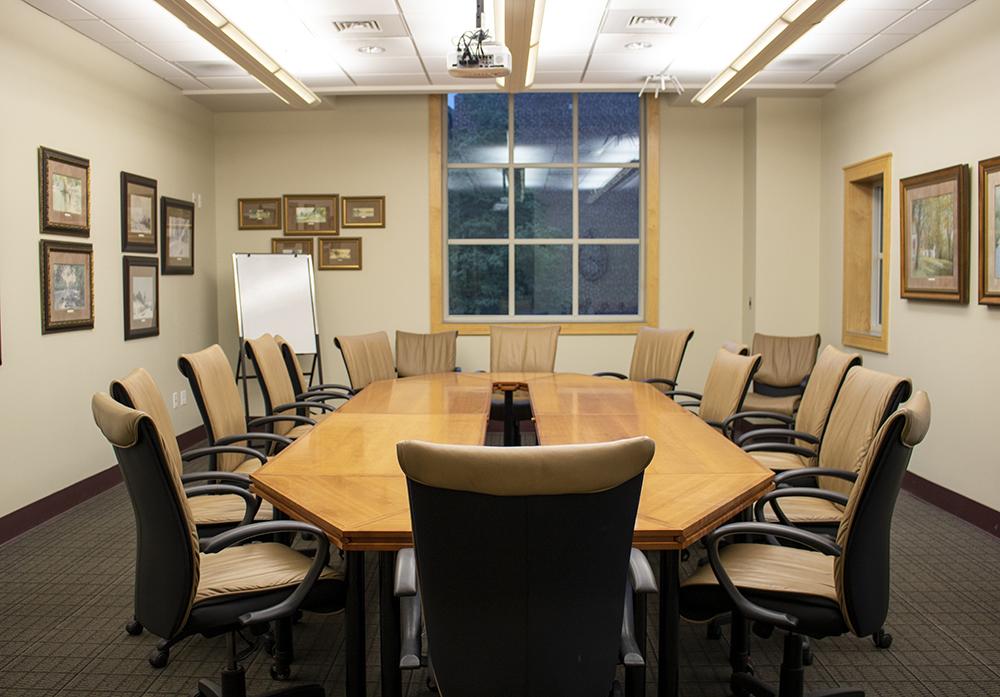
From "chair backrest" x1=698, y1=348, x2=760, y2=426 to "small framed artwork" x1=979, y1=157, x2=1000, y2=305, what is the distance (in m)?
1.44

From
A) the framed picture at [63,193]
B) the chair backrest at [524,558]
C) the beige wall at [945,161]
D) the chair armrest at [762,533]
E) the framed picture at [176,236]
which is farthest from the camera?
the framed picture at [176,236]

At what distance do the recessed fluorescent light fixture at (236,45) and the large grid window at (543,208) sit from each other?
5.81ft

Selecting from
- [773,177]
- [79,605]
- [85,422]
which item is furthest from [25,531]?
[773,177]

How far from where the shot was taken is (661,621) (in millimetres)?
2125

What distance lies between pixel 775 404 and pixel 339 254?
3831mm

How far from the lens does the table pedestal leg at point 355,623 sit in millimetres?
2139

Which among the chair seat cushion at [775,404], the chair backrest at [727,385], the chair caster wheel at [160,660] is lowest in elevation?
the chair caster wheel at [160,660]

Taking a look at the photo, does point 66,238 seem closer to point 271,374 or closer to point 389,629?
point 271,374

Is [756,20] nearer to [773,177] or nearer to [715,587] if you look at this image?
[773,177]

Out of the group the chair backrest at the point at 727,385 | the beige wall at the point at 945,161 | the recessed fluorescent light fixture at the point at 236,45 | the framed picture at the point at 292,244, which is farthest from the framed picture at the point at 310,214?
the beige wall at the point at 945,161

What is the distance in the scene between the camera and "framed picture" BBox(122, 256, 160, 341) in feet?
19.0

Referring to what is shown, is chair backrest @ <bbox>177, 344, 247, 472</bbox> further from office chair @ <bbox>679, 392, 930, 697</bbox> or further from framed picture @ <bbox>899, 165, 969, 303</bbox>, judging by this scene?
framed picture @ <bbox>899, 165, 969, 303</bbox>

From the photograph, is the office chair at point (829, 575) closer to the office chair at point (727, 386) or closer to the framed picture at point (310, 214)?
the office chair at point (727, 386)

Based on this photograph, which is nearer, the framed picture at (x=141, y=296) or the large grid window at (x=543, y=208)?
the framed picture at (x=141, y=296)
